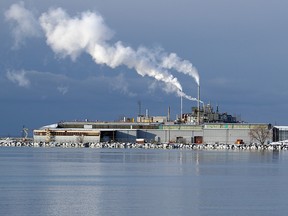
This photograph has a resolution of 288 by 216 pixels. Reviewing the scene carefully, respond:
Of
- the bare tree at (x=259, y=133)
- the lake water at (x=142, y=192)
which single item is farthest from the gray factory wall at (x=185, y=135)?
the lake water at (x=142, y=192)

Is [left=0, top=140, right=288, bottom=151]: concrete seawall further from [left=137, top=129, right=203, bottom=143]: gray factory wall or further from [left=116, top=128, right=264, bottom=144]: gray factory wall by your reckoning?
[left=137, top=129, right=203, bottom=143]: gray factory wall

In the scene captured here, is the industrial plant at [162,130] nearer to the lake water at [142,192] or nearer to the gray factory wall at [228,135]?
the gray factory wall at [228,135]

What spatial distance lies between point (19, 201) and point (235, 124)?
4858 inches

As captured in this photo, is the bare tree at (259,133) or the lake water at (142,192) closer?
the lake water at (142,192)

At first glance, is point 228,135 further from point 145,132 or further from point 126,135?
point 126,135

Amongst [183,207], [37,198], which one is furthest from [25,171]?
[183,207]

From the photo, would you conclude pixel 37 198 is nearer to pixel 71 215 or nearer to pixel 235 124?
pixel 71 215

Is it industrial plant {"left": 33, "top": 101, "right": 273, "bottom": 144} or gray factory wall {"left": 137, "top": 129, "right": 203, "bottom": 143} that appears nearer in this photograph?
industrial plant {"left": 33, "top": 101, "right": 273, "bottom": 144}

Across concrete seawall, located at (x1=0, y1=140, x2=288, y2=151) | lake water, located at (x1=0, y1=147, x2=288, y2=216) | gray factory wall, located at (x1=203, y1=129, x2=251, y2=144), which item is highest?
gray factory wall, located at (x1=203, y1=129, x2=251, y2=144)

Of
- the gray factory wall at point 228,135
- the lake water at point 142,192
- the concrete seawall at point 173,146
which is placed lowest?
the lake water at point 142,192

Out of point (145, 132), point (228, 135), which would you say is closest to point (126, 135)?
point (145, 132)

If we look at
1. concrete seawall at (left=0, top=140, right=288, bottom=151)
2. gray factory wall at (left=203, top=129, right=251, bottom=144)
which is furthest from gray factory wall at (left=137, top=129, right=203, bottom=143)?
concrete seawall at (left=0, top=140, right=288, bottom=151)

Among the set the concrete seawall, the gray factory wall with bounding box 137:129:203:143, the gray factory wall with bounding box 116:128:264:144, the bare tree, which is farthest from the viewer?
the gray factory wall with bounding box 137:129:203:143

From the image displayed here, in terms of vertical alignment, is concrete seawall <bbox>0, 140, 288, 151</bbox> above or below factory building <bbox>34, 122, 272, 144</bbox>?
below
